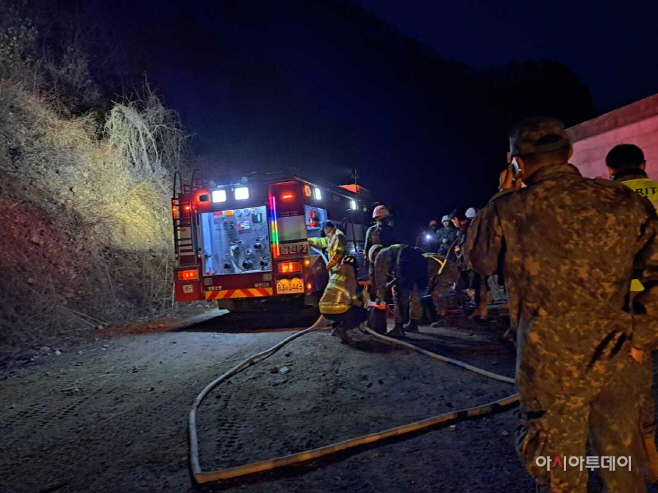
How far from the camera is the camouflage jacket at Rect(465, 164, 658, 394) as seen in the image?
5.58 feet

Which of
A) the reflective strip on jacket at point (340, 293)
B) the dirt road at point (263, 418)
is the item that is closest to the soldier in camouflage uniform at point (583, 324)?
the dirt road at point (263, 418)

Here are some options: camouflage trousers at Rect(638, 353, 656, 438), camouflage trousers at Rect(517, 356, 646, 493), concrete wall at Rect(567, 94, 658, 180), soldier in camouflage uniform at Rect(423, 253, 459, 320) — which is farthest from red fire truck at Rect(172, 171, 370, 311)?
camouflage trousers at Rect(517, 356, 646, 493)

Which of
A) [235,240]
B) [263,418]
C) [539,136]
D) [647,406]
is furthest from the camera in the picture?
[235,240]

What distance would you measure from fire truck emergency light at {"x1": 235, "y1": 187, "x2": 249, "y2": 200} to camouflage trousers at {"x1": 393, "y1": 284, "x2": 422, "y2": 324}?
11.5ft

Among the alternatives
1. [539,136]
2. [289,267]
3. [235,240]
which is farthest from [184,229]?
[539,136]

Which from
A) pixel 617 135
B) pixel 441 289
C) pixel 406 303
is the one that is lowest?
pixel 406 303

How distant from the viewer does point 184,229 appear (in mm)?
8906

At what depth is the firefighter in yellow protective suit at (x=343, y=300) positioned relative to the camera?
6215 millimetres

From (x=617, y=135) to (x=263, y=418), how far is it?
20.4ft

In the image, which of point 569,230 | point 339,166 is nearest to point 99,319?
point 569,230

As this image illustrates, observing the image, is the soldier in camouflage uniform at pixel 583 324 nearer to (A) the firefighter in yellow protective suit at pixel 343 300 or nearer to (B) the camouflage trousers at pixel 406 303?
(A) the firefighter in yellow protective suit at pixel 343 300

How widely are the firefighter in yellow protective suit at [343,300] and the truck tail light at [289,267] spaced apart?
1.70m

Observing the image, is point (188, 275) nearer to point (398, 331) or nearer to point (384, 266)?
point (384, 266)

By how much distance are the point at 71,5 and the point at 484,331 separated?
16656mm
